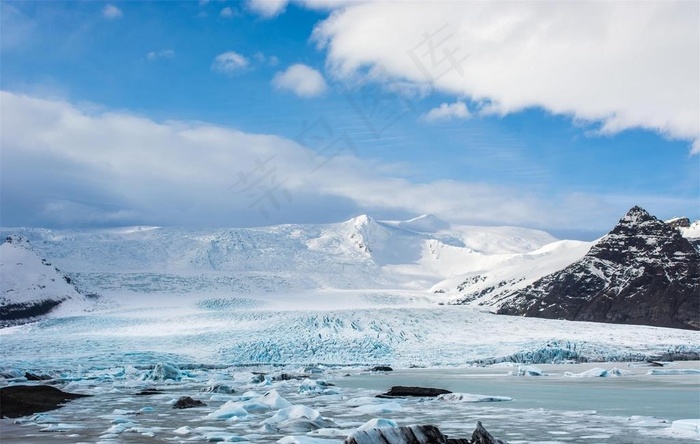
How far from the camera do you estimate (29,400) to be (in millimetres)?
16062

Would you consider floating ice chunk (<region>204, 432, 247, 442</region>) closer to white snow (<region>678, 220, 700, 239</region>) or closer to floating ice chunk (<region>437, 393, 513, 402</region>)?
floating ice chunk (<region>437, 393, 513, 402</region>)

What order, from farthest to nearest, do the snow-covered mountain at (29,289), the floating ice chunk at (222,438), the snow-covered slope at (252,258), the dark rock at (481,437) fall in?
1. the snow-covered slope at (252,258)
2. the snow-covered mountain at (29,289)
3. the floating ice chunk at (222,438)
4. the dark rock at (481,437)

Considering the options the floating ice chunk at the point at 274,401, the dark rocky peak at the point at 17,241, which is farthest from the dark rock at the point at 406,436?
the dark rocky peak at the point at 17,241

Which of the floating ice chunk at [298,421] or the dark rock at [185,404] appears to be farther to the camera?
the dark rock at [185,404]

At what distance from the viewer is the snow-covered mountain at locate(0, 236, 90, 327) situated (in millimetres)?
59000

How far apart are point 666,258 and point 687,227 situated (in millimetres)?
37525

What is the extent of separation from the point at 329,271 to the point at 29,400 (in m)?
81.7

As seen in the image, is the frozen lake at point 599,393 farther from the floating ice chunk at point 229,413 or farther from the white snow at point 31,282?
the white snow at point 31,282

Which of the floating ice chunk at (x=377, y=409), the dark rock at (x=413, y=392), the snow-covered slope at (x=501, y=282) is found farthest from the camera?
the snow-covered slope at (x=501, y=282)

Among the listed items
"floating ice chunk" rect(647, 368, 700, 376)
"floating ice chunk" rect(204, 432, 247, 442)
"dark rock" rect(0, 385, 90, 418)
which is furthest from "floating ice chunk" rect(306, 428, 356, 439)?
"floating ice chunk" rect(647, 368, 700, 376)

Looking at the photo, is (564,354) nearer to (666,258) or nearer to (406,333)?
(406,333)

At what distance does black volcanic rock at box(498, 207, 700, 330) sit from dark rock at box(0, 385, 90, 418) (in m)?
59.1

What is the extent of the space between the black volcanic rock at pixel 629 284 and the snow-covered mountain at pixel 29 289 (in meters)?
47.1

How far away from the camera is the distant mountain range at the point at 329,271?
2630 inches
